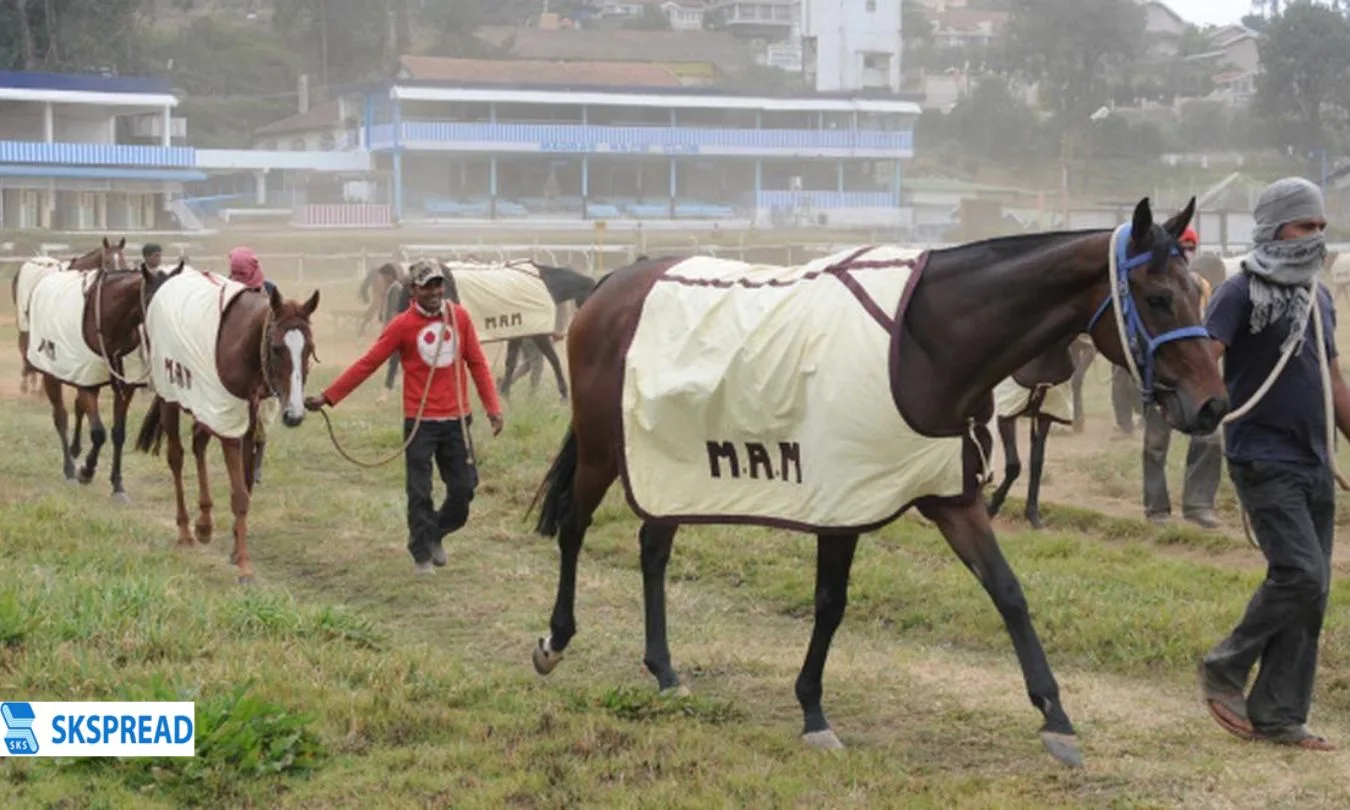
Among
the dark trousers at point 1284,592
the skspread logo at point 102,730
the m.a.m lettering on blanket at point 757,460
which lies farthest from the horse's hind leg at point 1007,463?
the skspread logo at point 102,730

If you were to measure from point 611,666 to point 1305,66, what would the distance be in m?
56.4

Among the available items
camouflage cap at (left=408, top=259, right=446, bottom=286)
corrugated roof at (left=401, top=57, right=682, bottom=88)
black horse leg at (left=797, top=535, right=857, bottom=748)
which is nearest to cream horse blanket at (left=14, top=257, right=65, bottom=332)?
camouflage cap at (left=408, top=259, right=446, bottom=286)

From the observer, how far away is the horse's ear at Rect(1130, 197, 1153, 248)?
19.2 ft

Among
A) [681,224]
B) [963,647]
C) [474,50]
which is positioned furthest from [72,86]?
[963,647]

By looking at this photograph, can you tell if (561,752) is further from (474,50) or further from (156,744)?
(474,50)

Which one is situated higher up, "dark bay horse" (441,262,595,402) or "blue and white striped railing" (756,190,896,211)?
"blue and white striped railing" (756,190,896,211)

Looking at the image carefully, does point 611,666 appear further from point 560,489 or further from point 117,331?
point 117,331

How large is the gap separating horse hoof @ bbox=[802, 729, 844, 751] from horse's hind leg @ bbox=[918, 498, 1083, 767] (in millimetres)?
741

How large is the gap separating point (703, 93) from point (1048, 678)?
54690mm

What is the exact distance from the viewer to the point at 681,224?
178 ft

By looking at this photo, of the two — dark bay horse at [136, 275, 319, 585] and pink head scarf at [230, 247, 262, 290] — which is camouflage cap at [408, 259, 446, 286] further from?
pink head scarf at [230, 247, 262, 290]

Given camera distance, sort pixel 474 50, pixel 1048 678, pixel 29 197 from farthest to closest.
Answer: pixel 474 50
pixel 29 197
pixel 1048 678

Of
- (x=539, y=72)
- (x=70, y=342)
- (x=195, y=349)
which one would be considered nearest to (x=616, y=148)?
(x=539, y=72)

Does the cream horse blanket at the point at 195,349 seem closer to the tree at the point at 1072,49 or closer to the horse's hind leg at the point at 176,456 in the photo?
the horse's hind leg at the point at 176,456
